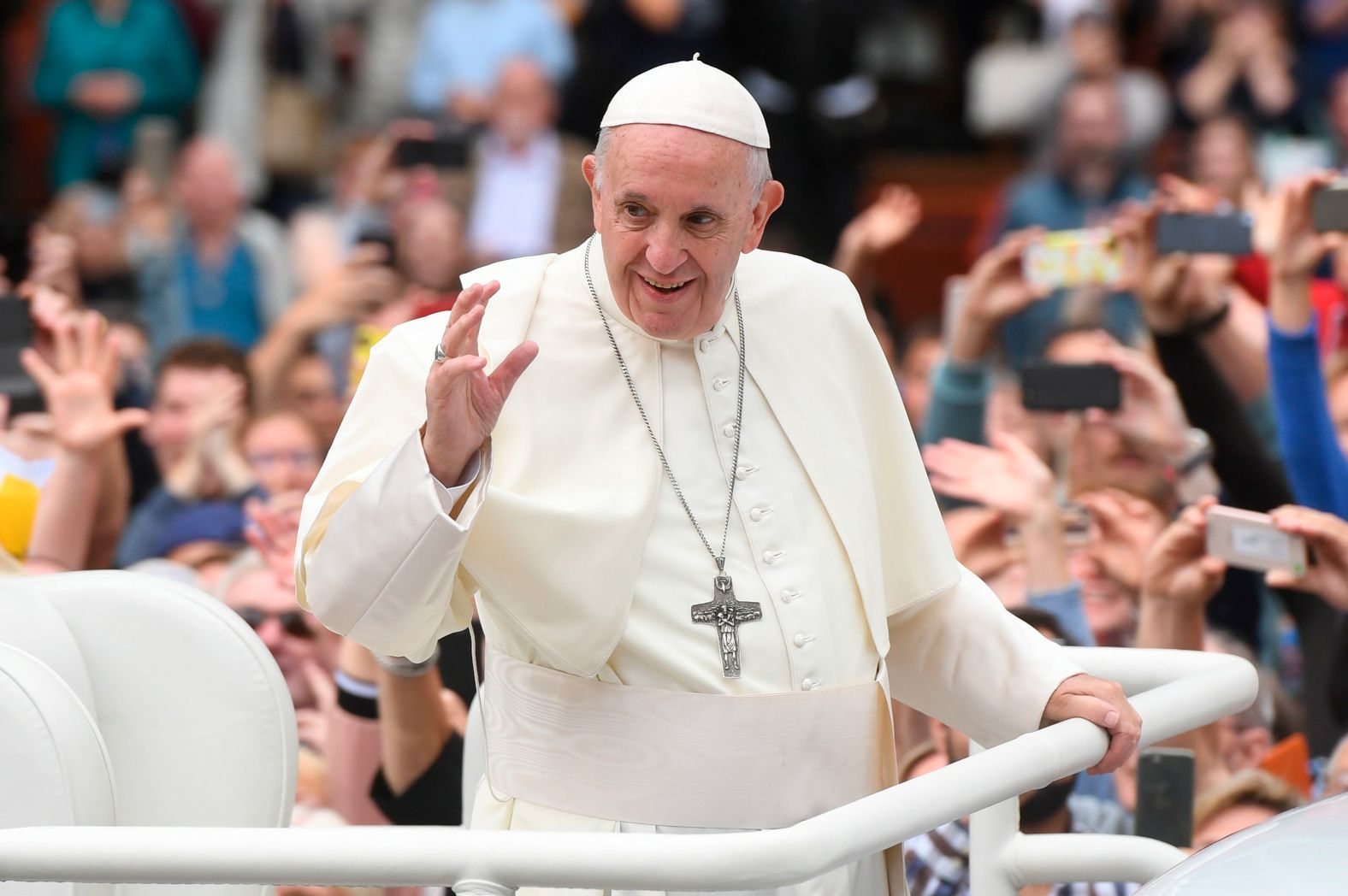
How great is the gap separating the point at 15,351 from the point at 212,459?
111cm

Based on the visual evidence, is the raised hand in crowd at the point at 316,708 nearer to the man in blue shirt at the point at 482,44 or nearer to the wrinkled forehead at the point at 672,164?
the wrinkled forehead at the point at 672,164

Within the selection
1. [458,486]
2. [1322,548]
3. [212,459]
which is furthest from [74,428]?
[1322,548]

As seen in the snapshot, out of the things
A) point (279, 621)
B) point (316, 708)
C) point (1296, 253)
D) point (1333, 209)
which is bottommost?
point (316, 708)

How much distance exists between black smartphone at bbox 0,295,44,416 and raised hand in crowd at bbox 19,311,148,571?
0.08 feet

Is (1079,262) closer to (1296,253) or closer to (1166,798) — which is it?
(1296,253)

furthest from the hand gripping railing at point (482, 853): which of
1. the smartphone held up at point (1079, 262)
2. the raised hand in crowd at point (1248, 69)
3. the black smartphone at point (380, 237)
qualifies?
the raised hand in crowd at point (1248, 69)

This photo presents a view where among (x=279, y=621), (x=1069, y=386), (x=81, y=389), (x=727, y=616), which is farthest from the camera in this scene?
(x=81, y=389)

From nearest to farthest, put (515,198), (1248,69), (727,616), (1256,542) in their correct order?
(727,616) → (1256,542) → (515,198) → (1248,69)

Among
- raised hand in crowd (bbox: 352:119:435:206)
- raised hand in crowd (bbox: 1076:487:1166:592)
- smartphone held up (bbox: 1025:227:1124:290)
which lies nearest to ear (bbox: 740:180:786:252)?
raised hand in crowd (bbox: 1076:487:1166:592)

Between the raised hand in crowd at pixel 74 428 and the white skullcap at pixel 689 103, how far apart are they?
2.17 m

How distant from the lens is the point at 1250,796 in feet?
12.2

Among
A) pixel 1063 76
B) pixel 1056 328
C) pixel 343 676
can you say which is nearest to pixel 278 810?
pixel 343 676

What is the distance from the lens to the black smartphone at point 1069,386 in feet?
14.0

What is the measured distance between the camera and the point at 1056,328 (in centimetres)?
619
